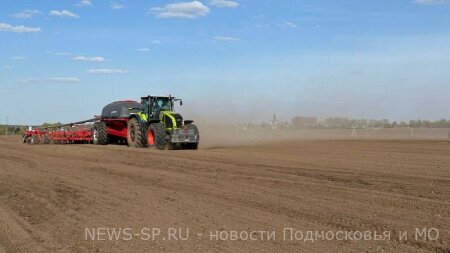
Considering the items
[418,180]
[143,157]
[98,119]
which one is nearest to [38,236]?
[418,180]

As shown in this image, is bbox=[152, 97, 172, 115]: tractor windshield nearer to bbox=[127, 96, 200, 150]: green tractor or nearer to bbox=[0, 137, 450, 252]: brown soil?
bbox=[127, 96, 200, 150]: green tractor

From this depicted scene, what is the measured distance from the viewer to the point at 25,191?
11.4 metres

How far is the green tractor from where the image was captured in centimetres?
2275

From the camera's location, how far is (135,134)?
24969 millimetres

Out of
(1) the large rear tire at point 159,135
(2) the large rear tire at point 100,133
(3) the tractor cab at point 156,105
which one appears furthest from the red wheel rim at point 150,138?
(2) the large rear tire at point 100,133

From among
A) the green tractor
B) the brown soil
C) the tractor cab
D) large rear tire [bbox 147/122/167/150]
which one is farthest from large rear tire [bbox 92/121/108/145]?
the brown soil

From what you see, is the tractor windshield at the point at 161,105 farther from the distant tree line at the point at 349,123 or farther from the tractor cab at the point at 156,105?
the distant tree line at the point at 349,123

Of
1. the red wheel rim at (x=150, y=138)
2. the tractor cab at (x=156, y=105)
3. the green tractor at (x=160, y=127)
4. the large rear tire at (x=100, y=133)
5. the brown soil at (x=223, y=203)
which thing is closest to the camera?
the brown soil at (x=223, y=203)

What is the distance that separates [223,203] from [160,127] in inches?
545

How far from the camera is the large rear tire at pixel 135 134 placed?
24.6 m

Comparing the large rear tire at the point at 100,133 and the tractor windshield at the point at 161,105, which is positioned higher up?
the tractor windshield at the point at 161,105

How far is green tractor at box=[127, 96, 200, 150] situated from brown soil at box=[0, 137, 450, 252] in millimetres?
6210

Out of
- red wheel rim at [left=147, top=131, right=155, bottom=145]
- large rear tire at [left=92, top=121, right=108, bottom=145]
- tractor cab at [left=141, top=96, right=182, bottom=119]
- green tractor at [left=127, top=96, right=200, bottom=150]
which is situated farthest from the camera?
large rear tire at [left=92, top=121, right=108, bottom=145]

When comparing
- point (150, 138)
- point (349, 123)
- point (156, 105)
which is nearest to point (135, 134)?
point (150, 138)
